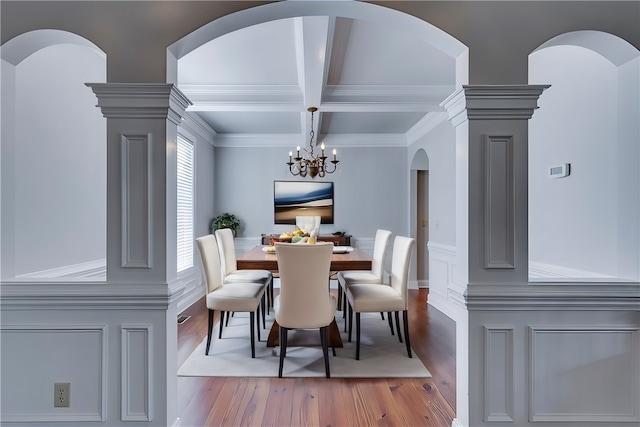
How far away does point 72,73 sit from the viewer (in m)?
2.28

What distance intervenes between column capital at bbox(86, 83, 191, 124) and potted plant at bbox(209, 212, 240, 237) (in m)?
3.69

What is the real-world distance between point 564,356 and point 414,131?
409 centimetres

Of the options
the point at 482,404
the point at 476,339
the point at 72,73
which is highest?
the point at 72,73

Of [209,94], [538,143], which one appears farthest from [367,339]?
[209,94]

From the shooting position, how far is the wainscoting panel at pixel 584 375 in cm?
167

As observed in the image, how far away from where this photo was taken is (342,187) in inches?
224

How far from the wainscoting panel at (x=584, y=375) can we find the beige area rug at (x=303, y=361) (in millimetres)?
975

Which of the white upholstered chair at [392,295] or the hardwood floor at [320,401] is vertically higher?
the white upholstered chair at [392,295]

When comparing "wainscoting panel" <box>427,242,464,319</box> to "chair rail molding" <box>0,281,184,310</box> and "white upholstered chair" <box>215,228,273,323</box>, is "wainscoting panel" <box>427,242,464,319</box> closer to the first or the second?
"white upholstered chair" <box>215,228,273,323</box>

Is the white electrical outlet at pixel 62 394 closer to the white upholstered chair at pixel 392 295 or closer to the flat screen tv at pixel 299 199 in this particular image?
the white upholstered chair at pixel 392 295

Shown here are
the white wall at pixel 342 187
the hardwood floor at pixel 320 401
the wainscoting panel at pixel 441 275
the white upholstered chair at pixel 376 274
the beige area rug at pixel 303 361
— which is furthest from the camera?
the white wall at pixel 342 187

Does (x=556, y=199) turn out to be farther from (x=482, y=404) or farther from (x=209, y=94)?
(x=209, y=94)

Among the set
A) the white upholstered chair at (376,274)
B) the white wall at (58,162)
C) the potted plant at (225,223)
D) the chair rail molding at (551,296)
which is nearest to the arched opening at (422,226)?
the white upholstered chair at (376,274)

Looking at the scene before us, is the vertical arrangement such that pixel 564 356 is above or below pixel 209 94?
below
